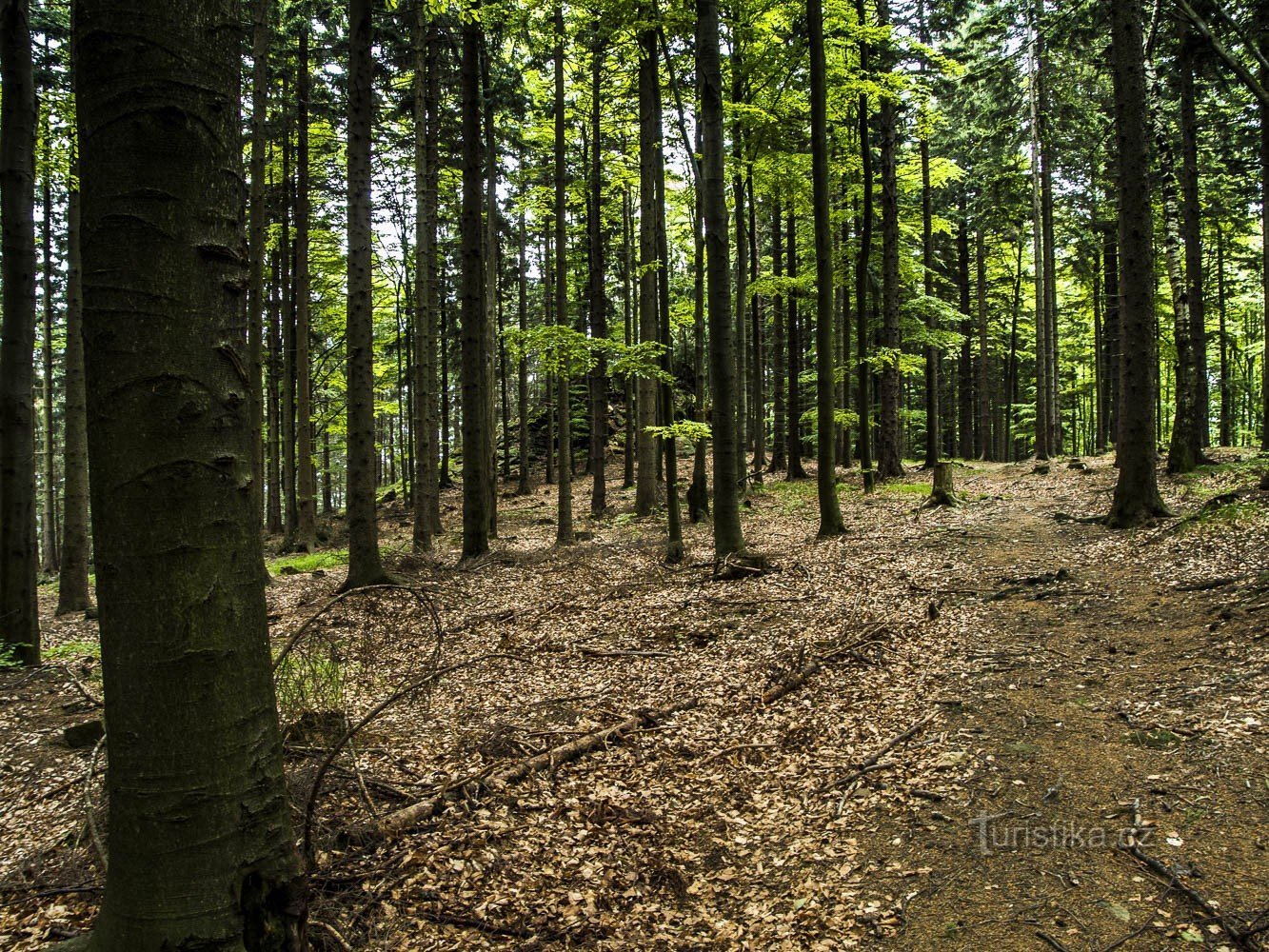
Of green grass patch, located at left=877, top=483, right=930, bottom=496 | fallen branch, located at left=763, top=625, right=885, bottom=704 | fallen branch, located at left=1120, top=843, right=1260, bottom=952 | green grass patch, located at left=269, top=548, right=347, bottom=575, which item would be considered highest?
green grass patch, located at left=877, top=483, right=930, bottom=496

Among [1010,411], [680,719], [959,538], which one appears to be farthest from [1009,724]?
[1010,411]

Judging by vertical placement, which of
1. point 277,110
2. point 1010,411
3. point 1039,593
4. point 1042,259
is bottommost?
point 1039,593

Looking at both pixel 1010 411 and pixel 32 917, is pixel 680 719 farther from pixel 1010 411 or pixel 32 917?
pixel 1010 411

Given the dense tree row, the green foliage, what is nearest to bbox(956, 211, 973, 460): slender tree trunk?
the dense tree row

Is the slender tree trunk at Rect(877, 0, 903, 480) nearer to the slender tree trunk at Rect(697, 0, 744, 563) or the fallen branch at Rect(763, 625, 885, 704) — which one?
the slender tree trunk at Rect(697, 0, 744, 563)

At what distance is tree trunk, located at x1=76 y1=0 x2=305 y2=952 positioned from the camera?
195cm

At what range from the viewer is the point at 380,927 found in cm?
321

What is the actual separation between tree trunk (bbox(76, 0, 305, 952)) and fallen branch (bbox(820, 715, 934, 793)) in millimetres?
3657

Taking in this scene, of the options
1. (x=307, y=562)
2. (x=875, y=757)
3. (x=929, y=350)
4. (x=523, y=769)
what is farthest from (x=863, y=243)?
(x=523, y=769)

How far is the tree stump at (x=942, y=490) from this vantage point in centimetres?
1475

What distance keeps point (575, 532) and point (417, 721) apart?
11.0m

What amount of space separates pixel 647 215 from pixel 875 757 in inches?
511

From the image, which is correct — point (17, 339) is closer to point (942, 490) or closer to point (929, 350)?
point (942, 490)

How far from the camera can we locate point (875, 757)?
482 cm
